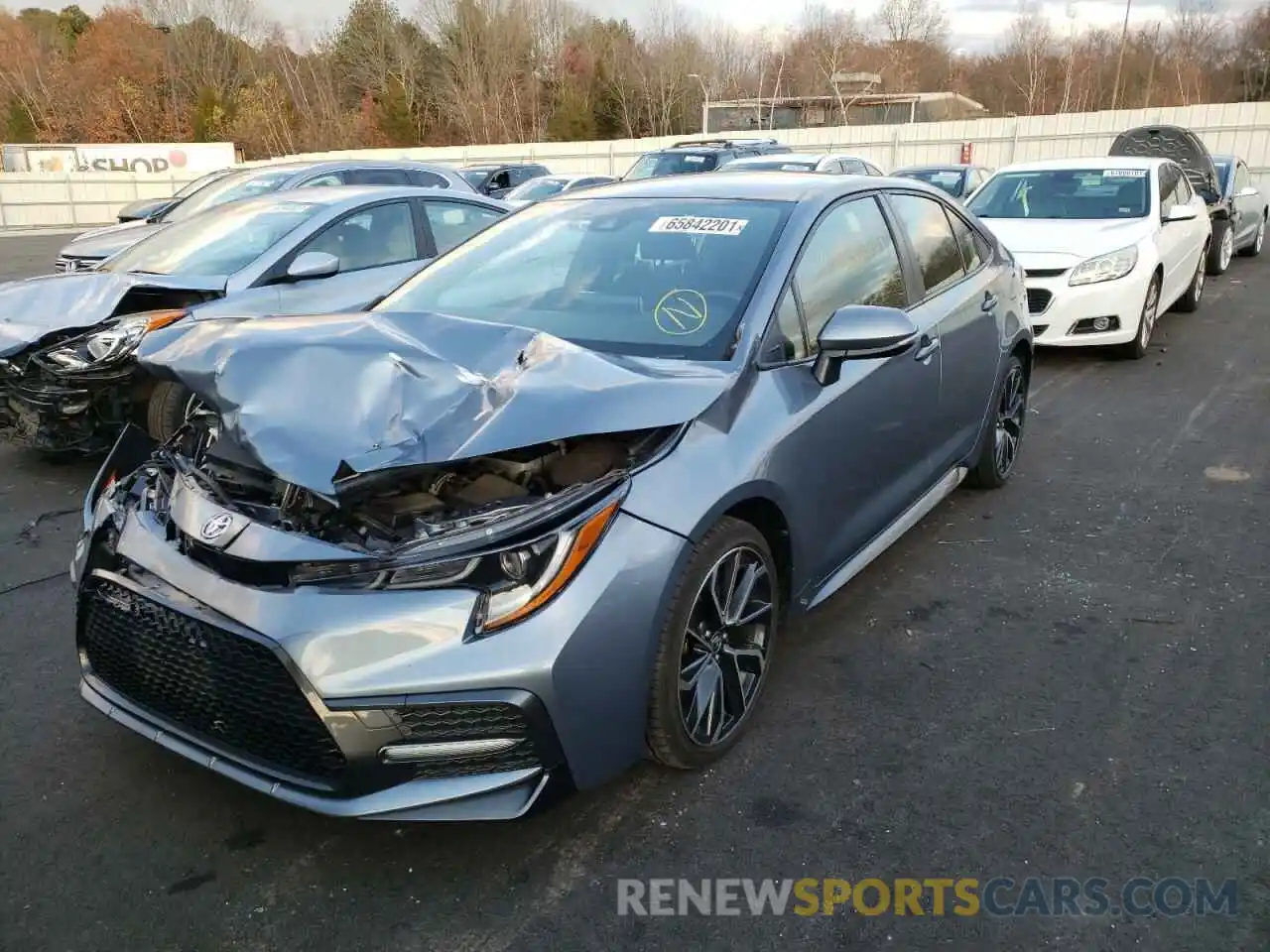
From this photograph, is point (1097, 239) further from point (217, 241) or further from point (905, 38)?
point (905, 38)

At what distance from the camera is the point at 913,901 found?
2.39 m

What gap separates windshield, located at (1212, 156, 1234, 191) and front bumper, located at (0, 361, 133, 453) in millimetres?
14161

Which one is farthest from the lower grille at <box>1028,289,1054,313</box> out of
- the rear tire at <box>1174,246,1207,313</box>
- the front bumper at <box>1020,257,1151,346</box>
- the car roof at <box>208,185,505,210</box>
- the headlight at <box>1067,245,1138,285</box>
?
the car roof at <box>208,185,505,210</box>

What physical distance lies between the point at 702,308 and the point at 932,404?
53.7 inches

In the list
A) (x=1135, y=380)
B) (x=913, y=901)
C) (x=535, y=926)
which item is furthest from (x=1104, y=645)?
(x=1135, y=380)

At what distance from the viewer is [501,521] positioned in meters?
2.37

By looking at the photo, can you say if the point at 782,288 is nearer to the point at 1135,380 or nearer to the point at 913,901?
the point at 913,901

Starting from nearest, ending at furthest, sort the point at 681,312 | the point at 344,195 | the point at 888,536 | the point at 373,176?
1. the point at 681,312
2. the point at 888,536
3. the point at 344,195
4. the point at 373,176

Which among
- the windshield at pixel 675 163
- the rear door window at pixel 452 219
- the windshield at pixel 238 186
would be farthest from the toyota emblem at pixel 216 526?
the windshield at pixel 675 163

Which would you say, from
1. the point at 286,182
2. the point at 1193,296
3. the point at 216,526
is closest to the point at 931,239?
the point at 216,526

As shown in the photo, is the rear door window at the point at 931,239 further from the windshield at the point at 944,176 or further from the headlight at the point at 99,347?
the windshield at the point at 944,176

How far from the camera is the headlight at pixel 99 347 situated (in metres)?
5.11

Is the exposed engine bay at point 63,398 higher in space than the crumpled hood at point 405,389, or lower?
lower

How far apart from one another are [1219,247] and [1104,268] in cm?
680
